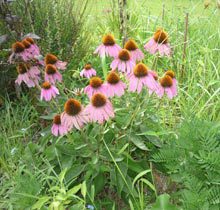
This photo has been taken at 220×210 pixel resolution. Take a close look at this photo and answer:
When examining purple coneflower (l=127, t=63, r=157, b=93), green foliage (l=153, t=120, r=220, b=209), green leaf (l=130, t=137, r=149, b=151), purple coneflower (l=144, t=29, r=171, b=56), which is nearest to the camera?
green foliage (l=153, t=120, r=220, b=209)

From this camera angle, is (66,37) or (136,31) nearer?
(66,37)

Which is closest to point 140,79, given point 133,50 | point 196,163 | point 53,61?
point 133,50

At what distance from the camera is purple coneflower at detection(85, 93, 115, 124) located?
Result: 1515 mm

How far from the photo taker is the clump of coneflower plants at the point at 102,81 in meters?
1.54

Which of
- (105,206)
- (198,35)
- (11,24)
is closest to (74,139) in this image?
(105,206)

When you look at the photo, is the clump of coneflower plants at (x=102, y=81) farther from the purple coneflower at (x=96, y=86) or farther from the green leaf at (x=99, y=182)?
the green leaf at (x=99, y=182)

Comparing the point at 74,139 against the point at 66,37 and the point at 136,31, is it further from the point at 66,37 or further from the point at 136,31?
the point at 136,31

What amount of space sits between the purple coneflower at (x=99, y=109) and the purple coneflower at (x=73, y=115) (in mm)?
35

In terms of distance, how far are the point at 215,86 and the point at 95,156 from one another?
1.23m

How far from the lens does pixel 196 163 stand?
1.57 meters

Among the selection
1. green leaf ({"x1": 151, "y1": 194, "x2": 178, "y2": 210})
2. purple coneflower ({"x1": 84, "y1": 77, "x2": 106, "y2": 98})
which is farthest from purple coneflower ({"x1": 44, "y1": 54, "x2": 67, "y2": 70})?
green leaf ({"x1": 151, "y1": 194, "x2": 178, "y2": 210})

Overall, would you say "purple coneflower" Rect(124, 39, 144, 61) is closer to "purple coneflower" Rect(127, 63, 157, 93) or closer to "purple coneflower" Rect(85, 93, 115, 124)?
"purple coneflower" Rect(127, 63, 157, 93)

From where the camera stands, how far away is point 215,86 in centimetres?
266

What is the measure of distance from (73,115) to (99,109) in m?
0.09
